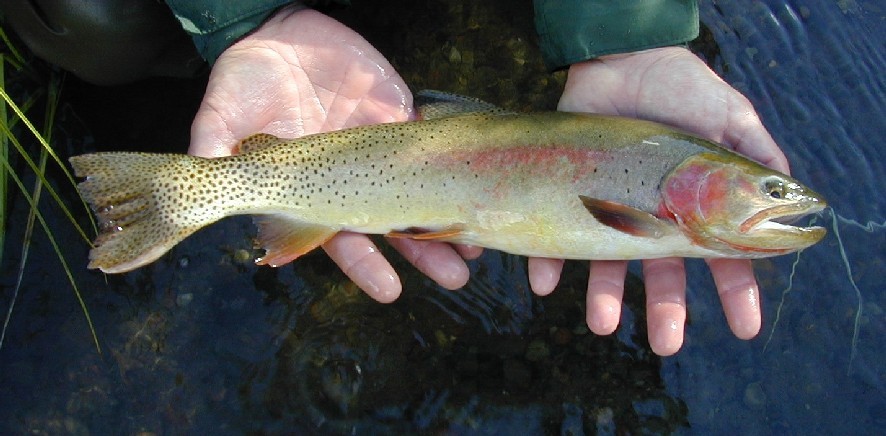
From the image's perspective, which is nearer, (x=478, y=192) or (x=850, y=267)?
(x=478, y=192)

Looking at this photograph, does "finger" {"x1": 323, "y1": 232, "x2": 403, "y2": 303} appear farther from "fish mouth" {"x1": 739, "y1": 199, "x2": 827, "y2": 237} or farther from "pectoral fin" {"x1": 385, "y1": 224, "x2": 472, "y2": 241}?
"fish mouth" {"x1": 739, "y1": 199, "x2": 827, "y2": 237}

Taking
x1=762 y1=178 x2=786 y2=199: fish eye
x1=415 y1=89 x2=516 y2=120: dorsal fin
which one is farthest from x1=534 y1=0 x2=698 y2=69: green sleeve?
x1=762 y1=178 x2=786 y2=199: fish eye

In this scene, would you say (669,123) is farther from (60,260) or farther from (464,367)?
(60,260)

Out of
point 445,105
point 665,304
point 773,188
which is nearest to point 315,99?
point 445,105

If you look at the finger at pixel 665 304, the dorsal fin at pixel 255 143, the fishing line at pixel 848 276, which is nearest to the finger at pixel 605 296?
the finger at pixel 665 304

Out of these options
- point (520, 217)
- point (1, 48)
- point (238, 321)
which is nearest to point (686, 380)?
point (520, 217)

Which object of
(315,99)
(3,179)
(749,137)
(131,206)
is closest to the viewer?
(131,206)
